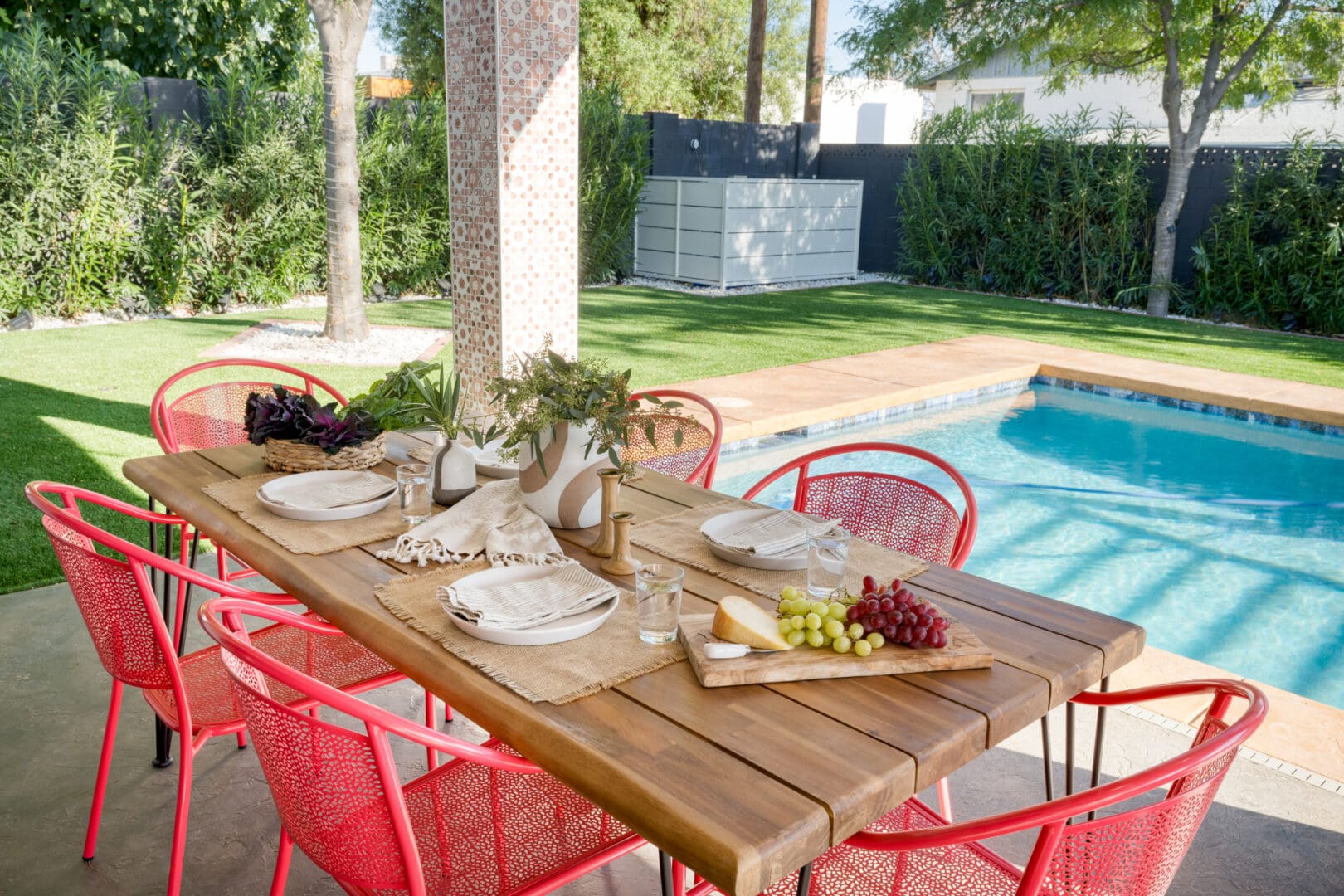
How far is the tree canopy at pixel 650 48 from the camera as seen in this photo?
1875 cm

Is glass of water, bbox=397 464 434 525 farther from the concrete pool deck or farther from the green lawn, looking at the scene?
the concrete pool deck

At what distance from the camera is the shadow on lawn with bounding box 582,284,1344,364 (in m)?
8.40

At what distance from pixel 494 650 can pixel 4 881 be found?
122 centimetres

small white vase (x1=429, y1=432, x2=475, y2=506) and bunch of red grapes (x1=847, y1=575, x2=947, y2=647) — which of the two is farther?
small white vase (x1=429, y1=432, x2=475, y2=506)

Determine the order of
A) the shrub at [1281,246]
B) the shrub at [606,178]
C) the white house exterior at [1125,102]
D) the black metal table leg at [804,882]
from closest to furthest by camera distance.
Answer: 1. the black metal table leg at [804,882]
2. the shrub at [1281,246]
3. the shrub at [606,178]
4. the white house exterior at [1125,102]

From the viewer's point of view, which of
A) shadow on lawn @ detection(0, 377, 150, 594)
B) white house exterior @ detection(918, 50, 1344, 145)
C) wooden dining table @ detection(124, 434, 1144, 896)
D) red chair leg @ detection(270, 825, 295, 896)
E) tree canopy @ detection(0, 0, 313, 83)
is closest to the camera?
wooden dining table @ detection(124, 434, 1144, 896)

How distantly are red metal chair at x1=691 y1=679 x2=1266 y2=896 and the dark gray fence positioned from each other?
33.4ft

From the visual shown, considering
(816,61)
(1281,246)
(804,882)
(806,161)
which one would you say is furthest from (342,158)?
(816,61)

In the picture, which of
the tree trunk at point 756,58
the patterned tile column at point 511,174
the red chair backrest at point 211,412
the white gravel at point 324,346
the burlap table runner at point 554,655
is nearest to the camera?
the burlap table runner at point 554,655

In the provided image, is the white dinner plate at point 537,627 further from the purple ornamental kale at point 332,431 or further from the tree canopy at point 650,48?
the tree canopy at point 650,48

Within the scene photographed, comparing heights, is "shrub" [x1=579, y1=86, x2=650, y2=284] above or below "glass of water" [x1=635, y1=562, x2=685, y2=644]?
above

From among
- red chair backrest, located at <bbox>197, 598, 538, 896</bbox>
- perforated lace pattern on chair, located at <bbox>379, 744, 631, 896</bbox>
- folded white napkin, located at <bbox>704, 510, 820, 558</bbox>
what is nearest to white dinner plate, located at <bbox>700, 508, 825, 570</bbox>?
folded white napkin, located at <bbox>704, 510, 820, 558</bbox>

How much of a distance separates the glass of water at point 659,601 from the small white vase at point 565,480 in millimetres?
403

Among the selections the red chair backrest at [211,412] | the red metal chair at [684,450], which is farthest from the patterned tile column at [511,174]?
the red metal chair at [684,450]
